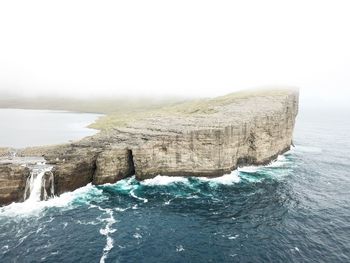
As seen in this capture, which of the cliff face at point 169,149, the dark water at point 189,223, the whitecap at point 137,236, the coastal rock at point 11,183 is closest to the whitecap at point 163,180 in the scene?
the dark water at point 189,223

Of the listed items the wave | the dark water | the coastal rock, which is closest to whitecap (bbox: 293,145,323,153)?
the dark water

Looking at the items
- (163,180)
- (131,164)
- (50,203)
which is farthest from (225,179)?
(50,203)

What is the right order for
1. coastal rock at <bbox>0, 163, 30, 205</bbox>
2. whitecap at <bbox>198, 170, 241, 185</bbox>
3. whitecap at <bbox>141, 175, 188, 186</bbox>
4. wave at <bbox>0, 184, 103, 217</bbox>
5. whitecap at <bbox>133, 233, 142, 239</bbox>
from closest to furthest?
whitecap at <bbox>133, 233, 142, 239</bbox> < wave at <bbox>0, 184, 103, 217</bbox> < coastal rock at <bbox>0, 163, 30, 205</bbox> < whitecap at <bbox>141, 175, 188, 186</bbox> < whitecap at <bbox>198, 170, 241, 185</bbox>

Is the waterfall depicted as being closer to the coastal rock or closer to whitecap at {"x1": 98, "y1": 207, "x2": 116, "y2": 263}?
the coastal rock

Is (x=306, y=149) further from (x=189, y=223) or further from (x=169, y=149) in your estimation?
(x=189, y=223)

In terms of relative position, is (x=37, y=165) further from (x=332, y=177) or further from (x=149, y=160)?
(x=332, y=177)

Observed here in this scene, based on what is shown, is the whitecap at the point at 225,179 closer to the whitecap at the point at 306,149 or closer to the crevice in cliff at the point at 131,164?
the crevice in cliff at the point at 131,164
